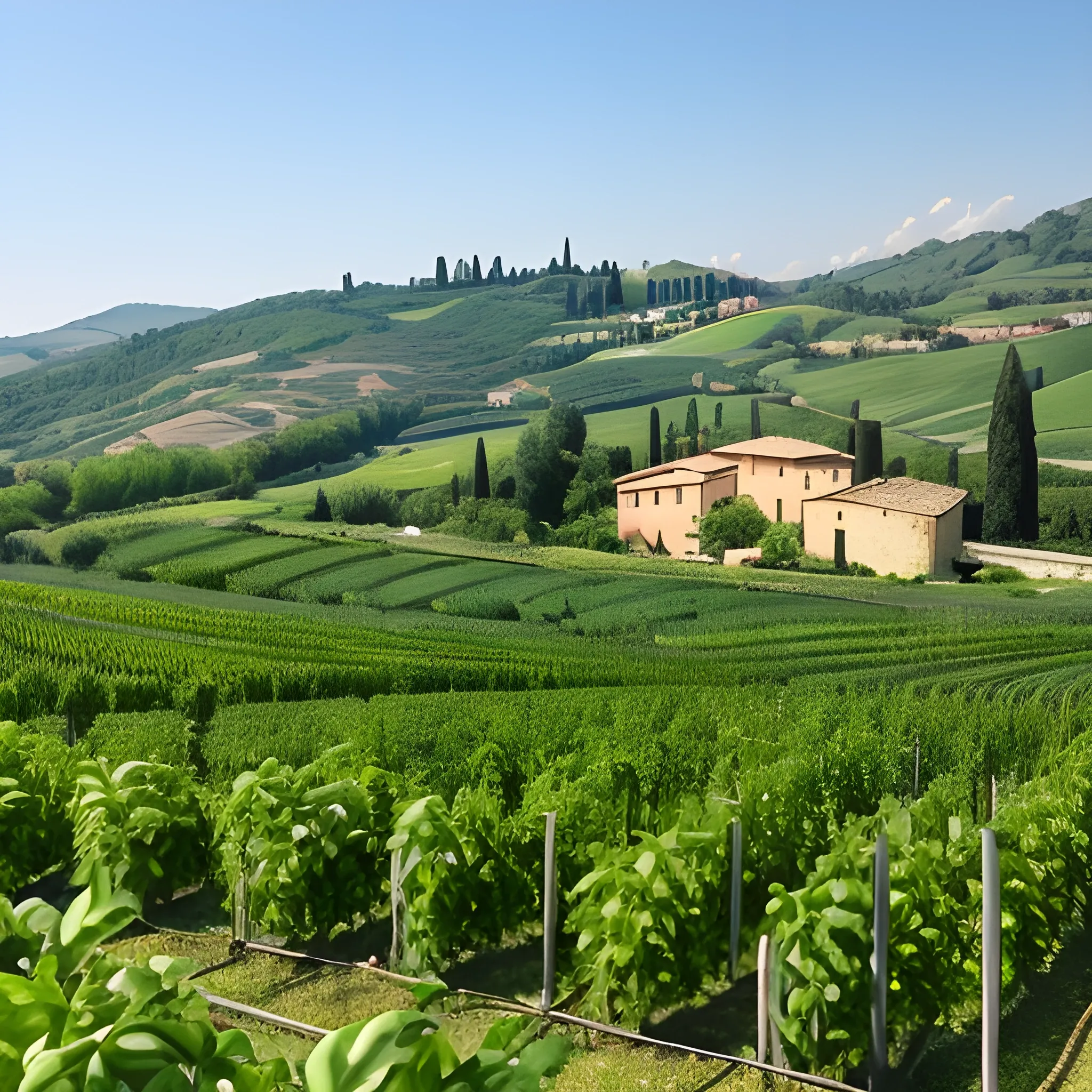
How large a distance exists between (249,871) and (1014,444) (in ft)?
26.2

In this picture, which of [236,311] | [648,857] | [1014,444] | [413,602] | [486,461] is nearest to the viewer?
[648,857]

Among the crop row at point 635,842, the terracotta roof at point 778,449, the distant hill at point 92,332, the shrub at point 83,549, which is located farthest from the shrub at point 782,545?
the distant hill at point 92,332

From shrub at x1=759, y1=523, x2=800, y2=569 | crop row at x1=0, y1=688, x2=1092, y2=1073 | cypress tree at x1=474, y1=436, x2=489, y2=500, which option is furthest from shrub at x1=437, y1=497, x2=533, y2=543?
crop row at x1=0, y1=688, x2=1092, y2=1073

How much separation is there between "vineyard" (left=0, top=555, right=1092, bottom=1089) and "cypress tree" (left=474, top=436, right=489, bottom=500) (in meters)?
0.91

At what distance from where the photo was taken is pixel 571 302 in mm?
12891

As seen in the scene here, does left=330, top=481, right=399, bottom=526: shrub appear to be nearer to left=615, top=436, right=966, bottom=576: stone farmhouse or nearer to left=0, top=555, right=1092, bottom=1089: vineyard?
left=0, top=555, right=1092, bottom=1089: vineyard

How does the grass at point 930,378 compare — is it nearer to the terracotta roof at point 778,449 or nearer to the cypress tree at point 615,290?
the terracotta roof at point 778,449

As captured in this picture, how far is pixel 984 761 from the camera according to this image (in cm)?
776

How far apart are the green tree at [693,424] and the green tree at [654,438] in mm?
304

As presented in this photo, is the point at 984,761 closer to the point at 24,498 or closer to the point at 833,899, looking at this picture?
the point at 833,899

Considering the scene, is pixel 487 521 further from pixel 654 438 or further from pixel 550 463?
pixel 654 438

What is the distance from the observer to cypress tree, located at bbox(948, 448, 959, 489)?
1044 cm

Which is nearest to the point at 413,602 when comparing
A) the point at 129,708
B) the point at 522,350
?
the point at 129,708

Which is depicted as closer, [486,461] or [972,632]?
Answer: [972,632]
